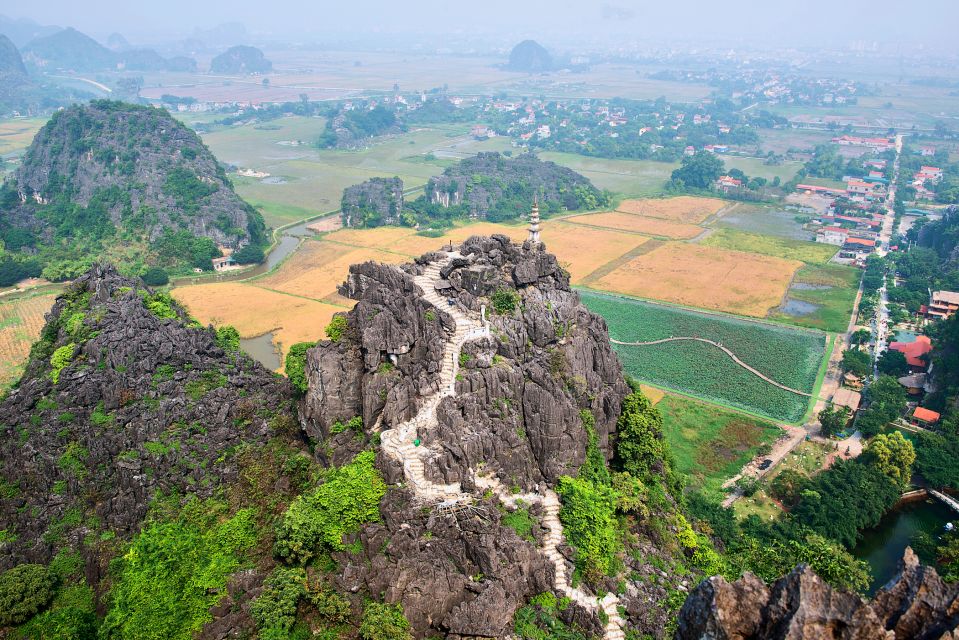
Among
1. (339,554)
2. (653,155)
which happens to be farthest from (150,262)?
(653,155)

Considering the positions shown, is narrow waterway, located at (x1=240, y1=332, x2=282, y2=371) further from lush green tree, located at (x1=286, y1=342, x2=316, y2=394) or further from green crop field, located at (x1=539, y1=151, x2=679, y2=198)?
green crop field, located at (x1=539, y1=151, x2=679, y2=198)

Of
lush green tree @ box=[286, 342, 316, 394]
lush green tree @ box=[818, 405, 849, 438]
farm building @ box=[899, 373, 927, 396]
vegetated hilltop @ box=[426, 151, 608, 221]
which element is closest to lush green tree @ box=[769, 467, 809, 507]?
lush green tree @ box=[818, 405, 849, 438]

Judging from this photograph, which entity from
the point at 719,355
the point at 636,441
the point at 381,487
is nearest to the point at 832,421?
the point at 719,355

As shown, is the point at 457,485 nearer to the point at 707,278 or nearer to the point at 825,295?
Answer: the point at 707,278

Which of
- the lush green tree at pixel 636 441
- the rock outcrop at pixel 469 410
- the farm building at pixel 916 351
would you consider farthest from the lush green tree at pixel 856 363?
the rock outcrop at pixel 469 410

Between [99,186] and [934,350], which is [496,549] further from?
[99,186]

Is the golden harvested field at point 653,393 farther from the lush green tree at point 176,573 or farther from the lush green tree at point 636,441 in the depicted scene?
the lush green tree at point 176,573
